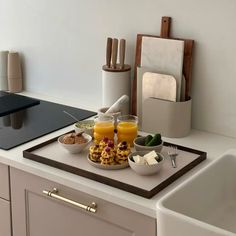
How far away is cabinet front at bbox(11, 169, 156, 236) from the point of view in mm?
1539

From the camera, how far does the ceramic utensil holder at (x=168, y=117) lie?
192cm

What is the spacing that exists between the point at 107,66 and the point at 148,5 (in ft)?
0.97

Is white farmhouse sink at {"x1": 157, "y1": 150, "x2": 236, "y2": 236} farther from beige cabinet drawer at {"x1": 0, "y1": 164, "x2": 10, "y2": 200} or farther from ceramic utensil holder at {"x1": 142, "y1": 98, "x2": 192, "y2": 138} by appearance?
beige cabinet drawer at {"x1": 0, "y1": 164, "x2": 10, "y2": 200}

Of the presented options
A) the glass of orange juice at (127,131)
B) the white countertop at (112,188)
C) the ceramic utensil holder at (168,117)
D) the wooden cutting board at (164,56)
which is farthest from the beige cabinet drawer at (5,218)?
the wooden cutting board at (164,56)

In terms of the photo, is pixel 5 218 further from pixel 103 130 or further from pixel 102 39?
pixel 102 39

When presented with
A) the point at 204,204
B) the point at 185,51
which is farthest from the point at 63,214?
the point at 185,51

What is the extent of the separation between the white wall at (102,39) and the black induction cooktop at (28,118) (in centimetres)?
13

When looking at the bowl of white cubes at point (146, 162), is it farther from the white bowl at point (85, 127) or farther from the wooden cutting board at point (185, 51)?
the wooden cutting board at point (185, 51)

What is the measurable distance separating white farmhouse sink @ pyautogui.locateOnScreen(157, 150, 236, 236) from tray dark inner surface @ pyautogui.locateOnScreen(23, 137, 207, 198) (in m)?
0.07

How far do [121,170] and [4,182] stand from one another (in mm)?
466

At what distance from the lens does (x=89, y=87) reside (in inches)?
91.9

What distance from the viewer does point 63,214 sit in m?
1.71

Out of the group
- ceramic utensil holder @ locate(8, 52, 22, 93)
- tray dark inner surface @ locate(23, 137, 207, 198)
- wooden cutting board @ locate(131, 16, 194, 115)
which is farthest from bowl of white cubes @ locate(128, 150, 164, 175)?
ceramic utensil holder @ locate(8, 52, 22, 93)

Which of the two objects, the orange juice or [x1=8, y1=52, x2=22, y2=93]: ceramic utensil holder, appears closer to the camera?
the orange juice
